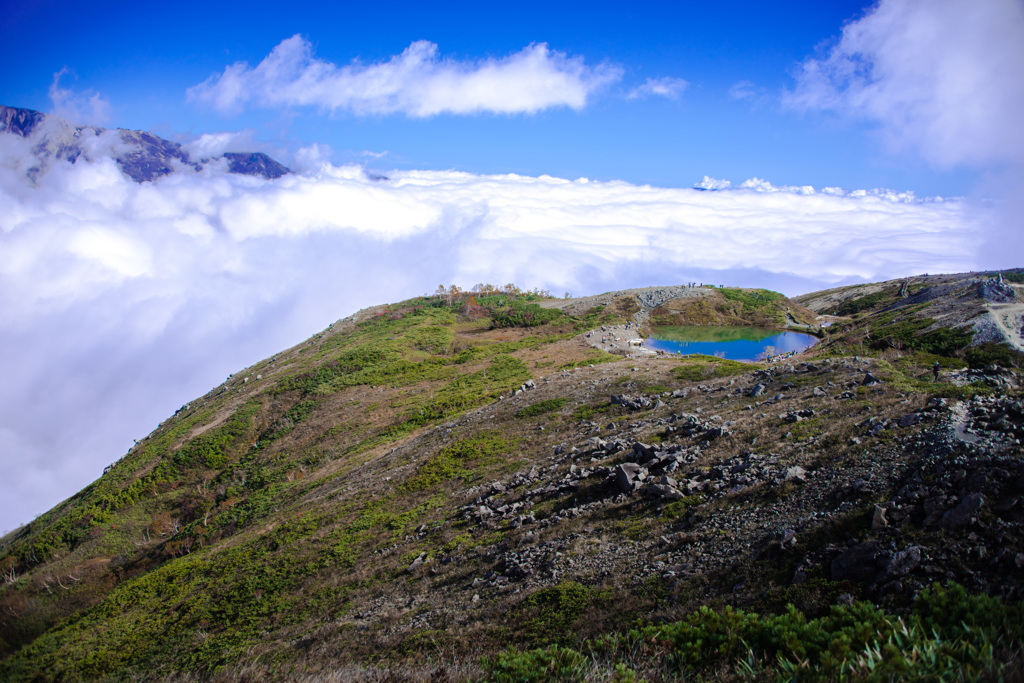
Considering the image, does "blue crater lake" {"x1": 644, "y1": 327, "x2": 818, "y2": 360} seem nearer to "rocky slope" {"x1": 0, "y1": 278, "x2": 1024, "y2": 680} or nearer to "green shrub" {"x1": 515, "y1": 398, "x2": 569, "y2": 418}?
"rocky slope" {"x1": 0, "y1": 278, "x2": 1024, "y2": 680}

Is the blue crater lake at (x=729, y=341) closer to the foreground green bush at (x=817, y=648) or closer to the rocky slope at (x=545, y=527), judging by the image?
the rocky slope at (x=545, y=527)

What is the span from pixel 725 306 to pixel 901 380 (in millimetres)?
58298

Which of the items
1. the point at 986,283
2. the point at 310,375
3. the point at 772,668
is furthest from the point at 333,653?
the point at 986,283

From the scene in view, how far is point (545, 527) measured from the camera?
1394 centimetres

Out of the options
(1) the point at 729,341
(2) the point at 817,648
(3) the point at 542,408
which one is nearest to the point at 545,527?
(2) the point at 817,648

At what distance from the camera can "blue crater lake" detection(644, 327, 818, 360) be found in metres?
53.1

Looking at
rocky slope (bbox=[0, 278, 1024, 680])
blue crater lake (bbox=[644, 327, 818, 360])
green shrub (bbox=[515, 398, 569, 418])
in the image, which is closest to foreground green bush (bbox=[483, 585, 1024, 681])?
rocky slope (bbox=[0, 278, 1024, 680])

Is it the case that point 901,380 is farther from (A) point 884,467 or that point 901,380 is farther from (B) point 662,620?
(B) point 662,620

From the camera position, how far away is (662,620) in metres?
8.41

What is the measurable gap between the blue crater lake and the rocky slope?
16406mm

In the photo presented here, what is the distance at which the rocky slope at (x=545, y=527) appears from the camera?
8.20 metres

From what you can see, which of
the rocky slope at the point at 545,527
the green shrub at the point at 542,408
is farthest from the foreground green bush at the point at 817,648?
the green shrub at the point at 542,408

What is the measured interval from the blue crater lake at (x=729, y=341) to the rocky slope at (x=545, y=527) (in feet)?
53.8

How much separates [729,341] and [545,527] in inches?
2097
